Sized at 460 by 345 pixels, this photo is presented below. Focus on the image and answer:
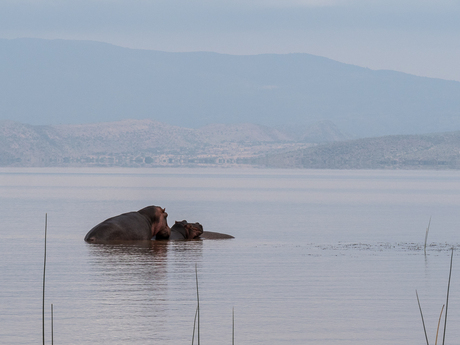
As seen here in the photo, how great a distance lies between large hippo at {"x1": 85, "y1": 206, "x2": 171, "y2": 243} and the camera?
2030 centimetres

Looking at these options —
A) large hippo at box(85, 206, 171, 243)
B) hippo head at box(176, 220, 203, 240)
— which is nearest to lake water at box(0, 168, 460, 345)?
hippo head at box(176, 220, 203, 240)

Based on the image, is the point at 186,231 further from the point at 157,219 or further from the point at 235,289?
the point at 235,289

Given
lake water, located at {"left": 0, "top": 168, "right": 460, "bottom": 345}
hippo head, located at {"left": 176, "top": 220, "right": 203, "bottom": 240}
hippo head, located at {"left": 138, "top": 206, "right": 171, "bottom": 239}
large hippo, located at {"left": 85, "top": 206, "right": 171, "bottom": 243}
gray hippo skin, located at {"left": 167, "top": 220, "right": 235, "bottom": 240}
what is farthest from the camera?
hippo head, located at {"left": 176, "top": 220, "right": 203, "bottom": 240}

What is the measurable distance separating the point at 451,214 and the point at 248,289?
26487 millimetres

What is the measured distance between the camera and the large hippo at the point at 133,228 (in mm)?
20297

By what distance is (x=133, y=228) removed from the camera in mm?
20625

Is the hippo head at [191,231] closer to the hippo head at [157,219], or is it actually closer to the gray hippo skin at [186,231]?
the gray hippo skin at [186,231]

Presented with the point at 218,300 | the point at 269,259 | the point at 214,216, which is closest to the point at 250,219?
the point at 214,216

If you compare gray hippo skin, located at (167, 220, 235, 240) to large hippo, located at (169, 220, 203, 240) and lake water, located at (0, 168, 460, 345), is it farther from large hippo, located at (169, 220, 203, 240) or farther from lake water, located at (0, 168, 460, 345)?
lake water, located at (0, 168, 460, 345)

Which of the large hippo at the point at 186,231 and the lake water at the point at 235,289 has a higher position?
the large hippo at the point at 186,231

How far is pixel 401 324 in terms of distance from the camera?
10.8 metres

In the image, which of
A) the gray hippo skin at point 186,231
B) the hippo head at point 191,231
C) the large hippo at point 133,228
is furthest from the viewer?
the hippo head at point 191,231

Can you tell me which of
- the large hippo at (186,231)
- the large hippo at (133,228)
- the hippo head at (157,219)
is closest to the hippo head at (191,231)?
the large hippo at (186,231)

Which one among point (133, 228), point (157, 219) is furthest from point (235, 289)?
point (157, 219)
